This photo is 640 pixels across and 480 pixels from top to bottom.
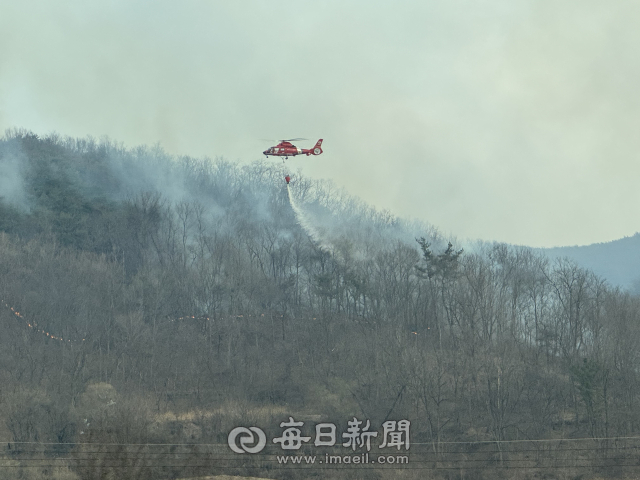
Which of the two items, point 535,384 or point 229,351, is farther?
point 229,351

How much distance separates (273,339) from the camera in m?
68.9

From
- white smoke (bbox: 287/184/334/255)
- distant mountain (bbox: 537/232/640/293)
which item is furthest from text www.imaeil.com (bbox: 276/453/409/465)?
distant mountain (bbox: 537/232/640/293)

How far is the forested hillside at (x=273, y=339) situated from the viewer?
1939 inches

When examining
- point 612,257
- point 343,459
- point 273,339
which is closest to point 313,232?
point 273,339

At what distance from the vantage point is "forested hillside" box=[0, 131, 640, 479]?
162ft

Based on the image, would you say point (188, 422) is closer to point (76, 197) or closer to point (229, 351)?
point (229, 351)

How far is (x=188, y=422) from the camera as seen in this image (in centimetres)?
5431

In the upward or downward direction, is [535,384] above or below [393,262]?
below

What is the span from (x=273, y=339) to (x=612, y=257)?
86569 mm

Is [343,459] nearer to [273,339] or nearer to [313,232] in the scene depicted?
[273,339]

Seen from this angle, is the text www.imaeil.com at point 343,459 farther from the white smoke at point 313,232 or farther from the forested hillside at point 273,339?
the white smoke at point 313,232

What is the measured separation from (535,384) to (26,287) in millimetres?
44321

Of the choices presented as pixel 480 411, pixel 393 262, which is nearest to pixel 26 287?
pixel 393 262

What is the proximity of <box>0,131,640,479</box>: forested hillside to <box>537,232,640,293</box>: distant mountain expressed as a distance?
47882 mm
